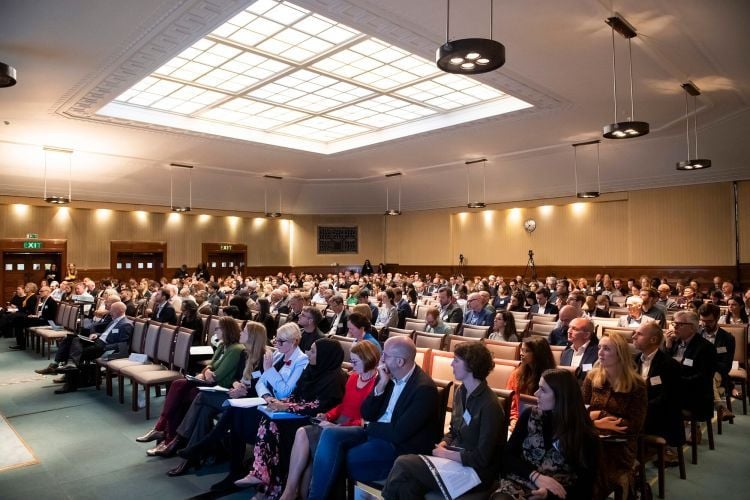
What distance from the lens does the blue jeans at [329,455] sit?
2955mm

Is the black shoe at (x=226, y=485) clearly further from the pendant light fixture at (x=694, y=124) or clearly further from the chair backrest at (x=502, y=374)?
the pendant light fixture at (x=694, y=124)

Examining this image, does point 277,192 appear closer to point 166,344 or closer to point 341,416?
point 166,344

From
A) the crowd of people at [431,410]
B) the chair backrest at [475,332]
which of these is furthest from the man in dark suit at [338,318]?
the chair backrest at [475,332]

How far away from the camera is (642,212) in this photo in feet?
49.0

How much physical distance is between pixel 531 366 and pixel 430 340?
1.97 meters

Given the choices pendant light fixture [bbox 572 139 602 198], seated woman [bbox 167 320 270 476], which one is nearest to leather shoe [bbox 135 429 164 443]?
seated woman [bbox 167 320 270 476]

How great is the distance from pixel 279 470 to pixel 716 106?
10.2 metres

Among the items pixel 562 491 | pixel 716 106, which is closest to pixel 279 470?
pixel 562 491

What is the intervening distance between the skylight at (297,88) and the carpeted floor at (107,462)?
548 centimetres

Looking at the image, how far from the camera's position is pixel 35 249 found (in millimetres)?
15477

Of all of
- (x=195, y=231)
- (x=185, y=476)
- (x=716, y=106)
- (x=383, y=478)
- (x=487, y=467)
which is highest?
(x=716, y=106)

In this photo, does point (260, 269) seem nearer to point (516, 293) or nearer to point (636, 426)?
point (516, 293)

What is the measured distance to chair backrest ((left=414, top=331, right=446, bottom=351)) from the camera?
5.11m

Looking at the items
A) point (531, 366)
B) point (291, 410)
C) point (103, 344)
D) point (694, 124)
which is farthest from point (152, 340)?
point (694, 124)
